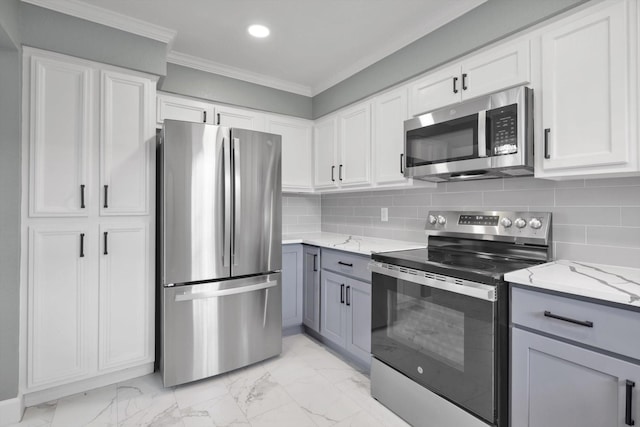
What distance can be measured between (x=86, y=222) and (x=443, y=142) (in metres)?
2.35

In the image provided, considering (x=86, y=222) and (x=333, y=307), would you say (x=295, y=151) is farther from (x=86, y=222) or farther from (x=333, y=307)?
(x=86, y=222)

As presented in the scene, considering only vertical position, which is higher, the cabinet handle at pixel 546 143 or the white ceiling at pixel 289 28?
the white ceiling at pixel 289 28

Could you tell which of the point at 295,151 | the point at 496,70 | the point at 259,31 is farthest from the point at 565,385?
the point at 295,151

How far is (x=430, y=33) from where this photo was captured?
2.23 metres

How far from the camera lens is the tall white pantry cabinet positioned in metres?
1.97

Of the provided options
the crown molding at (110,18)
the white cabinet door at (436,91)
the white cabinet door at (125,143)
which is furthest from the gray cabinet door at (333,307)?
the crown molding at (110,18)

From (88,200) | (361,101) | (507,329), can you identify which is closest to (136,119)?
(88,200)

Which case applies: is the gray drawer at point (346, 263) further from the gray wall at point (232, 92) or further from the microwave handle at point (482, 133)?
the gray wall at point (232, 92)

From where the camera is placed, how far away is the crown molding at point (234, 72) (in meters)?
2.73

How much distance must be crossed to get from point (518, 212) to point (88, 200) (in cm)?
269

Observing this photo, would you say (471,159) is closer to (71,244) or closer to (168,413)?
(168,413)

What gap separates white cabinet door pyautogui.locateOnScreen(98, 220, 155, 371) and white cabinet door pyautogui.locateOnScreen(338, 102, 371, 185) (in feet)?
5.59

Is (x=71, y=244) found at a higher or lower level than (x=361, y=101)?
lower

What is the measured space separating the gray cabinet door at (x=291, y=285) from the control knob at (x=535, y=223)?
1.86 m
